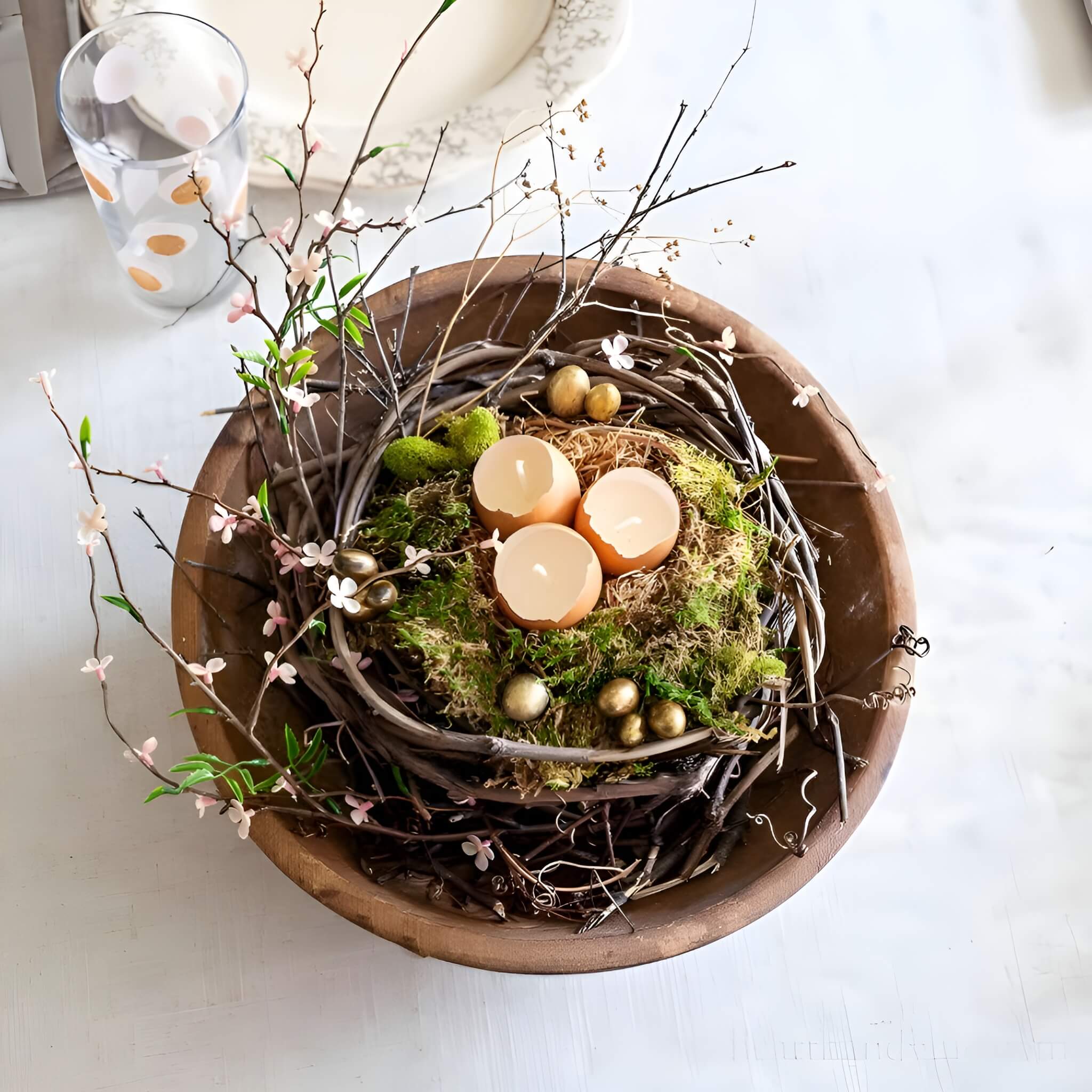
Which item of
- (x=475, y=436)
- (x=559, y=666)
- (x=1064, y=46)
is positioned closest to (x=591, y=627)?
(x=559, y=666)

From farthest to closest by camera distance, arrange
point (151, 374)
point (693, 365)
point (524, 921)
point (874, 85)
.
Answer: point (874, 85) → point (151, 374) → point (693, 365) → point (524, 921)

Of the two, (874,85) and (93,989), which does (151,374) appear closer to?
(93,989)

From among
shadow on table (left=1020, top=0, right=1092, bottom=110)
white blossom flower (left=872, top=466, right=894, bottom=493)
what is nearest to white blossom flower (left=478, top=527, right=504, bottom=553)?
white blossom flower (left=872, top=466, right=894, bottom=493)

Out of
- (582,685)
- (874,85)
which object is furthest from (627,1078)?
(874,85)

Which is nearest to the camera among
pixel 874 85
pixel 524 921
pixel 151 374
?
pixel 524 921

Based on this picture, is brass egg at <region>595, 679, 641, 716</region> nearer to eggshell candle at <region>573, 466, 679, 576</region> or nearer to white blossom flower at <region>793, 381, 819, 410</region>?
eggshell candle at <region>573, 466, 679, 576</region>

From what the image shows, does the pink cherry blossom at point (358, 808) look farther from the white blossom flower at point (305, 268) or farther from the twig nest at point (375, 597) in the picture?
the white blossom flower at point (305, 268)

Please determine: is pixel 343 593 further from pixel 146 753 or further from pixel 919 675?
pixel 919 675
